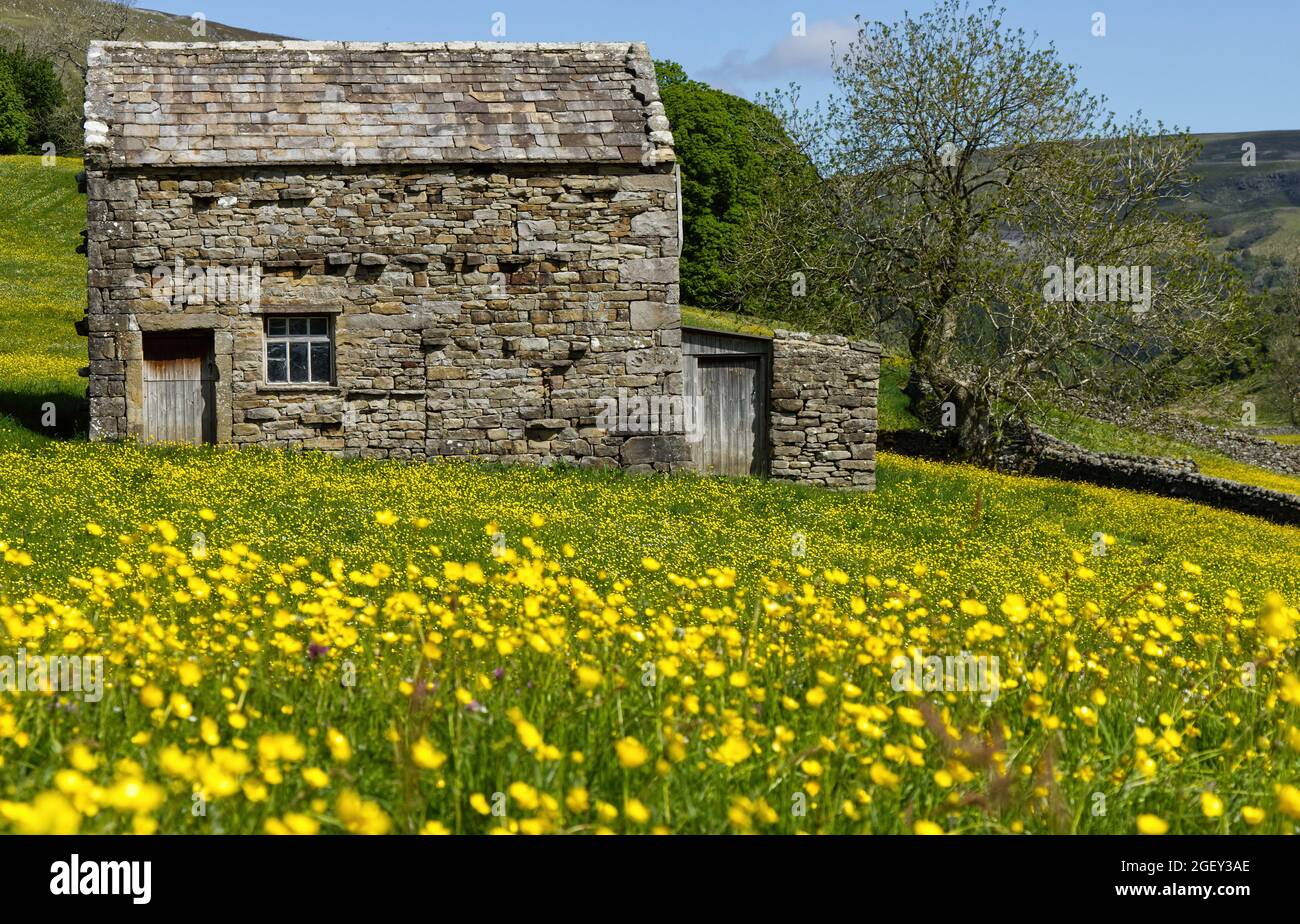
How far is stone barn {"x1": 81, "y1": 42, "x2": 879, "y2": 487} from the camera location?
17906 mm

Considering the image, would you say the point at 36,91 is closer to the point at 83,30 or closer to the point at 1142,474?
the point at 83,30

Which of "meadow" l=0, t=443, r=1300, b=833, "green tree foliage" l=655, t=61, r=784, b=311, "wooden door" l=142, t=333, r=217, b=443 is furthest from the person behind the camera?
"green tree foliage" l=655, t=61, r=784, b=311

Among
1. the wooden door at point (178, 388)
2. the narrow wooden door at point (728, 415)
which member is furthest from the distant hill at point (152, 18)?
the narrow wooden door at point (728, 415)

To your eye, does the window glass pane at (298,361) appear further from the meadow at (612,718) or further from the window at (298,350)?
the meadow at (612,718)

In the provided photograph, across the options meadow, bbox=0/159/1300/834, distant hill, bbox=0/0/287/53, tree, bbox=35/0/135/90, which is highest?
distant hill, bbox=0/0/287/53

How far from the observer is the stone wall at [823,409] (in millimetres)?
19281

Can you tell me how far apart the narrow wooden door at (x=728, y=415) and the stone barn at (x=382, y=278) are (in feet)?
3.25

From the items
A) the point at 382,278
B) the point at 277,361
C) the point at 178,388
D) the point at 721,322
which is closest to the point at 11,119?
the point at 721,322

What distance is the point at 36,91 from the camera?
63.2 m

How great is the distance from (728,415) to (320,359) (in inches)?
267

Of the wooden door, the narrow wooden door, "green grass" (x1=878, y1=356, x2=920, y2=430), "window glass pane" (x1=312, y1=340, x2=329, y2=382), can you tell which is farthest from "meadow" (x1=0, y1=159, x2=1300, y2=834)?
"green grass" (x1=878, y1=356, x2=920, y2=430)

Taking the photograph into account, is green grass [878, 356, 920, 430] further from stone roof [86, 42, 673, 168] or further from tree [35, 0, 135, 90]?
tree [35, 0, 135, 90]

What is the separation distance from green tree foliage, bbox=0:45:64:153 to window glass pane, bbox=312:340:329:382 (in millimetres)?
53795
